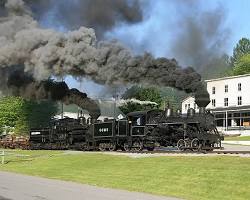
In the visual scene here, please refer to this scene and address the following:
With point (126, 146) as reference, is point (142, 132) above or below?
above

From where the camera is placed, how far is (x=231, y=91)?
83812 millimetres

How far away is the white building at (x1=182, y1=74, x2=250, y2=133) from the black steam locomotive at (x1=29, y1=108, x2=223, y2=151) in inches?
1677

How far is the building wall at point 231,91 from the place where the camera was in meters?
80.5

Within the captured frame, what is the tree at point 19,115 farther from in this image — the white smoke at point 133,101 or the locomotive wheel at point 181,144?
the locomotive wheel at point 181,144

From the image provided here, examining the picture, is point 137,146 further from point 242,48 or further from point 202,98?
point 242,48

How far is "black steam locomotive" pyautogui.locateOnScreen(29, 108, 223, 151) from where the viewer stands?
2677 centimetres

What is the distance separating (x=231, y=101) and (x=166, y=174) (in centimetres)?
6831

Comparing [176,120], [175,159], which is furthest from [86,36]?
[175,159]

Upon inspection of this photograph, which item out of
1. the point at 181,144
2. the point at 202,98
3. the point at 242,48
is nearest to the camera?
the point at 202,98

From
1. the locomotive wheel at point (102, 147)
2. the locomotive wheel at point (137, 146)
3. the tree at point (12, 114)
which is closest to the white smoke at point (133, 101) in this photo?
the tree at point (12, 114)

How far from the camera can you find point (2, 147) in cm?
5234

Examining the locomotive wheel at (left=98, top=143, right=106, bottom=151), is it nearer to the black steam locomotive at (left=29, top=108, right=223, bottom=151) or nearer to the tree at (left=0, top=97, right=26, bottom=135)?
the black steam locomotive at (left=29, top=108, right=223, bottom=151)

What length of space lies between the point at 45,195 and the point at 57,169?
29.7 feet

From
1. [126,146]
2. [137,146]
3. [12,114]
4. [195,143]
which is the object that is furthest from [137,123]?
[12,114]
